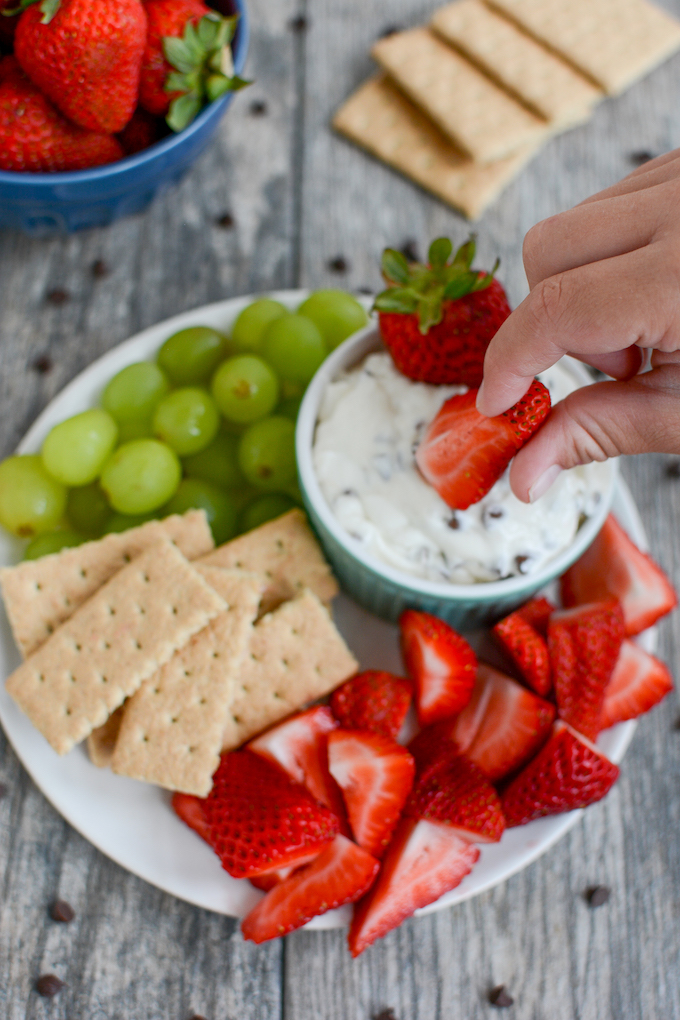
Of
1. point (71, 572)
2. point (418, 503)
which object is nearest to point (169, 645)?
point (71, 572)

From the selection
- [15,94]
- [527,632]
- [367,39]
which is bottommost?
[527,632]

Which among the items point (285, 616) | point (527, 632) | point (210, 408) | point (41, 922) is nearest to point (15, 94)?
point (210, 408)

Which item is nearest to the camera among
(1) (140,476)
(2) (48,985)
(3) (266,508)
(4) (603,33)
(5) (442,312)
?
(5) (442,312)

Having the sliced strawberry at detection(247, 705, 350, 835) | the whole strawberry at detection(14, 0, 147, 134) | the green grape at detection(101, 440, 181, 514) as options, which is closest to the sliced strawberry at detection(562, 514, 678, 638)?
the sliced strawberry at detection(247, 705, 350, 835)

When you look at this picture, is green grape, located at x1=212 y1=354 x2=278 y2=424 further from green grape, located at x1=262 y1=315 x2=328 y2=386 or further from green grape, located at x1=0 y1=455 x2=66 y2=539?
green grape, located at x1=0 y1=455 x2=66 y2=539

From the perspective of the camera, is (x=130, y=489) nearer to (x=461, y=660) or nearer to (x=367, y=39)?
(x=461, y=660)

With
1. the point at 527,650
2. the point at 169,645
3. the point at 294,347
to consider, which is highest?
the point at 294,347

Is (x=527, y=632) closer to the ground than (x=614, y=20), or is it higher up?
closer to the ground

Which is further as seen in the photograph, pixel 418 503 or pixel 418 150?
pixel 418 150

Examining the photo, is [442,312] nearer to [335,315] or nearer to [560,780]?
[335,315]
